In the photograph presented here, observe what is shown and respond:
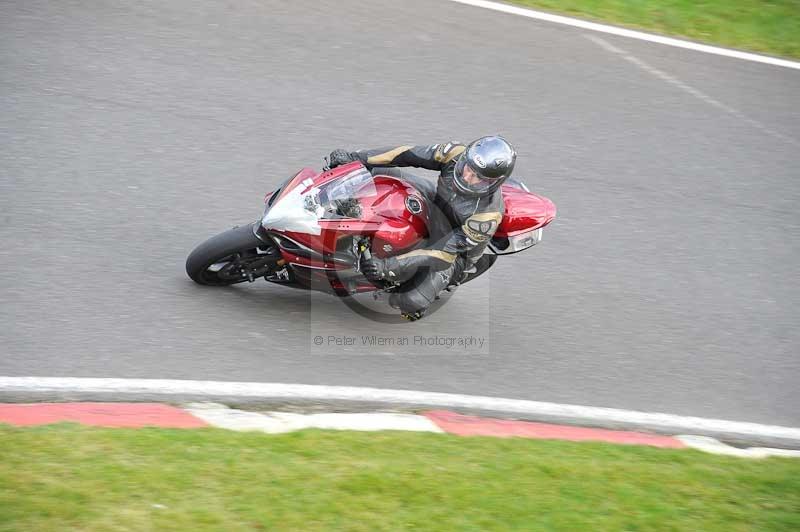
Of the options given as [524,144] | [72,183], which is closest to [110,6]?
[72,183]

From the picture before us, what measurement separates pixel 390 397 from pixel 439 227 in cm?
130

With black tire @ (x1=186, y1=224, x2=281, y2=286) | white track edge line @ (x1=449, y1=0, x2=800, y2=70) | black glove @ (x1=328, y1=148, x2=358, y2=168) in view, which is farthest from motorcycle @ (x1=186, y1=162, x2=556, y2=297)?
white track edge line @ (x1=449, y1=0, x2=800, y2=70)

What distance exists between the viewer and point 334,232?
608 centimetres

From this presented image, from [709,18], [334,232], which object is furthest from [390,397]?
[709,18]

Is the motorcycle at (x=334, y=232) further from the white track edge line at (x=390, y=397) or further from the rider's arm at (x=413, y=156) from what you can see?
the white track edge line at (x=390, y=397)

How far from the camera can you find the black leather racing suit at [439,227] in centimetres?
612

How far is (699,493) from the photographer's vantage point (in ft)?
17.1

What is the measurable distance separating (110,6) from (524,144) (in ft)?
15.8

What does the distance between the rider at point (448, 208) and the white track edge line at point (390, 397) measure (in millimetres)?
720

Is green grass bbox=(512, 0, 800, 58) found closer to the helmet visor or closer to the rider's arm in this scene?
the rider's arm

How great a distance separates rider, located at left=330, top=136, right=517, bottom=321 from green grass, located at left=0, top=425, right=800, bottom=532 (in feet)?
3.99

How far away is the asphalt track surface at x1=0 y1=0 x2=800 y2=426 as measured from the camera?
6422mm

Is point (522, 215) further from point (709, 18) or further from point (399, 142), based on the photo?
point (709, 18)

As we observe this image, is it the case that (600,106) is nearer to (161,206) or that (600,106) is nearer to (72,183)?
(161,206)
